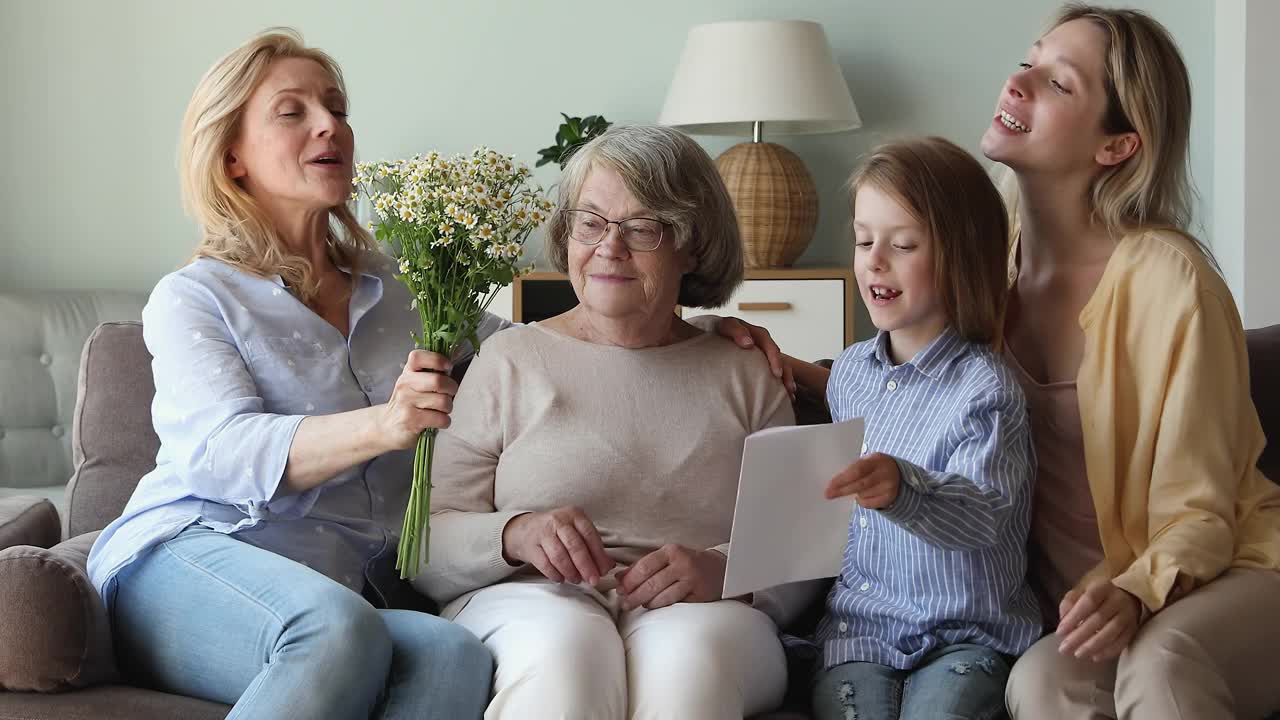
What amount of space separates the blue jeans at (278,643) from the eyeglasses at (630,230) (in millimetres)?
584

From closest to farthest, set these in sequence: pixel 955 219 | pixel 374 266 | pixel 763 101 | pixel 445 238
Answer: pixel 445 238
pixel 955 219
pixel 374 266
pixel 763 101

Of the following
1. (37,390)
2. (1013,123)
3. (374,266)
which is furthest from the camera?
(37,390)

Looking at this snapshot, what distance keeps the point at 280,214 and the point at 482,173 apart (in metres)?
0.50

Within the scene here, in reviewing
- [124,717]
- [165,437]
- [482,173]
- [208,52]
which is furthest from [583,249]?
[208,52]

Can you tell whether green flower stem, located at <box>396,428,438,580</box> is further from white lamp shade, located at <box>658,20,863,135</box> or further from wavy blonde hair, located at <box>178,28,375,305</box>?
white lamp shade, located at <box>658,20,863,135</box>

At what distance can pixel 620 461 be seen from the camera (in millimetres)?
1737

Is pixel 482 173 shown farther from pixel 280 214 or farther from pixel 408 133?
pixel 408 133

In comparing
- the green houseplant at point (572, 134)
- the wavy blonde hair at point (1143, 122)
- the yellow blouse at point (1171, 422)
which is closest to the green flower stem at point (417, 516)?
the yellow blouse at point (1171, 422)

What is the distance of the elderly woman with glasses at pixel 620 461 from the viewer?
1.56 metres

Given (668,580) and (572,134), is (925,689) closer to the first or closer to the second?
(668,580)

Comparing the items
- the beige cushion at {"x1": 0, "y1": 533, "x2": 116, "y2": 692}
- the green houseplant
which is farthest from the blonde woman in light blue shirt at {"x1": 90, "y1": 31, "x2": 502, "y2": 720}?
the green houseplant

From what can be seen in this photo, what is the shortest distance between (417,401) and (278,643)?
33cm

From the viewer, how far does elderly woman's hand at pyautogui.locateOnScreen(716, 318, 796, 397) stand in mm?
1876

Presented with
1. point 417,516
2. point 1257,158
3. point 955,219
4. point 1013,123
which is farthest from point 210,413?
point 1257,158
